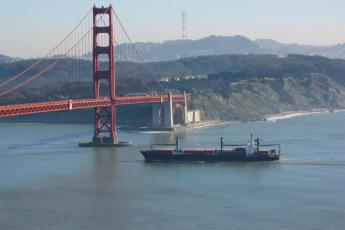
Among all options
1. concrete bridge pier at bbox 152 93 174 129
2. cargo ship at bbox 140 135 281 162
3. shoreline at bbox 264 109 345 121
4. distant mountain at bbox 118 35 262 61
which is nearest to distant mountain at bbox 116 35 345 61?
distant mountain at bbox 118 35 262 61

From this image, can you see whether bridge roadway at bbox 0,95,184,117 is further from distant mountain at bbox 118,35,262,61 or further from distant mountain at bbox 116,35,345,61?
distant mountain at bbox 118,35,262,61

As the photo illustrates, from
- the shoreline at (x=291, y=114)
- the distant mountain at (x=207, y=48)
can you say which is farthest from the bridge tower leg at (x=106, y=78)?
the distant mountain at (x=207, y=48)

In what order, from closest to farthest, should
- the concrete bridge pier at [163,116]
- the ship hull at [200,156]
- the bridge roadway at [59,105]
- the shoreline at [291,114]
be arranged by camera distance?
1. the bridge roadway at [59,105]
2. the ship hull at [200,156]
3. the concrete bridge pier at [163,116]
4. the shoreline at [291,114]

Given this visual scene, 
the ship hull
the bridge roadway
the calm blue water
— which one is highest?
the bridge roadway

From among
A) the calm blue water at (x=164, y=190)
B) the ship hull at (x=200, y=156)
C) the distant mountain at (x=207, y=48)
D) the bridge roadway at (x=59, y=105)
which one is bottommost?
the calm blue water at (x=164, y=190)

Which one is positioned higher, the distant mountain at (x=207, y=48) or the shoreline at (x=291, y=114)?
the distant mountain at (x=207, y=48)

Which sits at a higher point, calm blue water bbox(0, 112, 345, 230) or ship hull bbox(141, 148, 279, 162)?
ship hull bbox(141, 148, 279, 162)

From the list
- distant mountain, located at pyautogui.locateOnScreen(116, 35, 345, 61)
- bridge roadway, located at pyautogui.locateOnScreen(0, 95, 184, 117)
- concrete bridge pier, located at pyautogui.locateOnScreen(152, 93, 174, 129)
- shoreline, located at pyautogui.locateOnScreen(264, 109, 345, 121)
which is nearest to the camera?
bridge roadway, located at pyautogui.locateOnScreen(0, 95, 184, 117)

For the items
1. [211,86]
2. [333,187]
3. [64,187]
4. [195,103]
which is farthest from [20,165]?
[211,86]

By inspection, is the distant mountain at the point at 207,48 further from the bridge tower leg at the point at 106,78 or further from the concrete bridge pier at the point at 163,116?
the bridge tower leg at the point at 106,78
